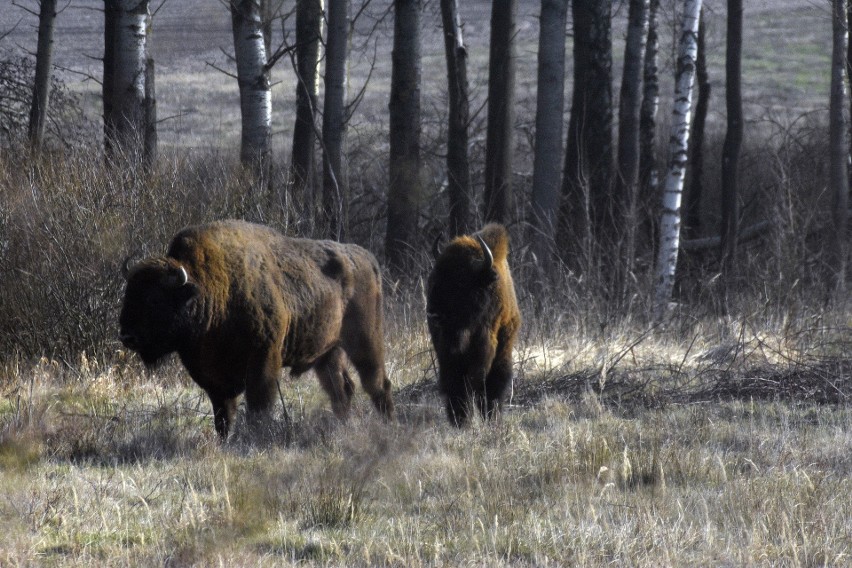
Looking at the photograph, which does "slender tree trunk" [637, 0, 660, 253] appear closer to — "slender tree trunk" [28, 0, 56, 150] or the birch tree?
"slender tree trunk" [28, 0, 56, 150]

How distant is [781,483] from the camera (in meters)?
6.20

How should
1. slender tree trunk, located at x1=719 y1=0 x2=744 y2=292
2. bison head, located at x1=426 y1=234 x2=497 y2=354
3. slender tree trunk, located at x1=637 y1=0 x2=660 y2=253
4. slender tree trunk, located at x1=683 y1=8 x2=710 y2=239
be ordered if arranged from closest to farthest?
bison head, located at x1=426 y1=234 x2=497 y2=354 → slender tree trunk, located at x1=719 y1=0 x2=744 y2=292 → slender tree trunk, located at x1=637 y1=0 x2=660 y2=253 → slender tree trunk, located at x1=683 y1=8 x2=710 y2=239

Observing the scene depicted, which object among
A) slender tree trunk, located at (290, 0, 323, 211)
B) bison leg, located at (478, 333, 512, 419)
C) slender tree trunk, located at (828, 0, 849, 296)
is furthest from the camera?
slender tree trunk, located at (828, 0, 849, 296)

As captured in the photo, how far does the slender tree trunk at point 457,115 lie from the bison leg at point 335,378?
360 inches

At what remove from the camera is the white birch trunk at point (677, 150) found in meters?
15.1

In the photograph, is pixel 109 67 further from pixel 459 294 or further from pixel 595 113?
pixel 459 294

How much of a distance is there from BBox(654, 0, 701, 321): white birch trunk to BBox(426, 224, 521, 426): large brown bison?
278 inches

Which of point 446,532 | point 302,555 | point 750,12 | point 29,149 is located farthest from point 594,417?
point 750,12

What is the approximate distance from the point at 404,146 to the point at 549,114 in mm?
2362

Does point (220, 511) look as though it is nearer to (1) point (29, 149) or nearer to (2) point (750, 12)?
(1) point (29, 149)

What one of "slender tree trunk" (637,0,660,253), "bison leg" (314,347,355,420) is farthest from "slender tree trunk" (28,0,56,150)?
"slender tree trunk" (637,0,660,253)

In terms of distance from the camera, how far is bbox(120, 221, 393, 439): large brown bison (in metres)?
7.20

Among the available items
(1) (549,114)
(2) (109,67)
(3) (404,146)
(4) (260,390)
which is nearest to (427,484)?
(4) (260,390)

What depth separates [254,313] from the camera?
771 centimetres
